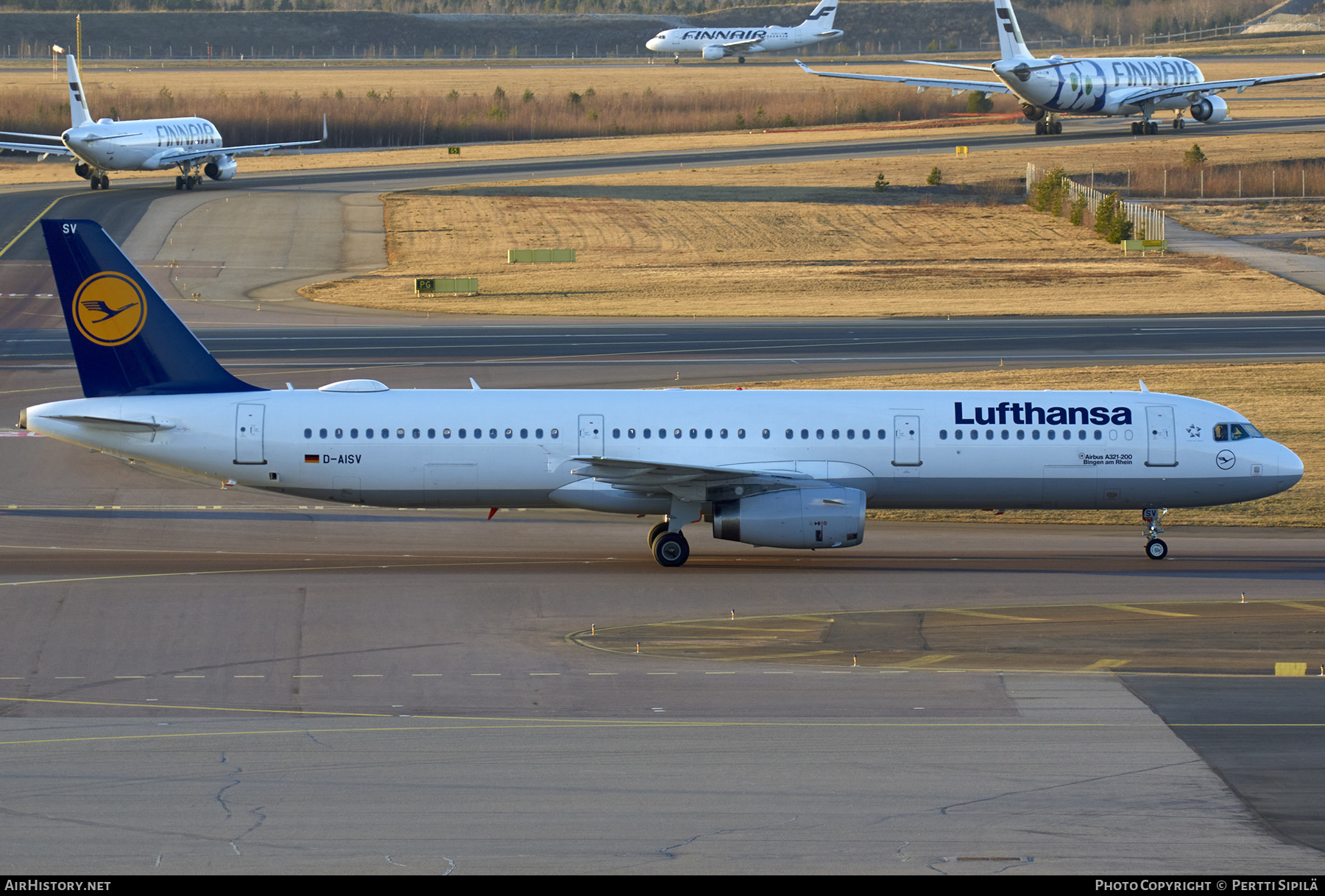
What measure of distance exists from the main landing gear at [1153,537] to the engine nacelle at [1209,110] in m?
93.7

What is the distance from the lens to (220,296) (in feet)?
237

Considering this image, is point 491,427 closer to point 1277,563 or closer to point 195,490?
point 195,490

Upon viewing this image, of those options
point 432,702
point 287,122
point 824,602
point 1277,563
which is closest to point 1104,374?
point 1277,563

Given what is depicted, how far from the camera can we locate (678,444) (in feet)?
106

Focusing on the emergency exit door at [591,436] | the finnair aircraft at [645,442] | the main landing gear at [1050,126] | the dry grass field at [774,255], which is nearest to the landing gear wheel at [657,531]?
the finnair aircraft at [645,442]

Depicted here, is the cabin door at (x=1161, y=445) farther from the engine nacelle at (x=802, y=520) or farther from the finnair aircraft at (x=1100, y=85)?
the finnair aircraft at (x=1100, y=85)

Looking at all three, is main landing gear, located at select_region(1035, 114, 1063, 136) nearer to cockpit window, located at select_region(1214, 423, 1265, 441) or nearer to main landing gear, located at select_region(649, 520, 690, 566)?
cockpit window, located at select_region(1214, 423, 1265, 441)

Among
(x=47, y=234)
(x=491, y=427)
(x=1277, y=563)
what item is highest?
(x=47, y=234)

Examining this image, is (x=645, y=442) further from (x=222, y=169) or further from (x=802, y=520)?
(x=222, y=169)

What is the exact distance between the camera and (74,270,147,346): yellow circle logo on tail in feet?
105

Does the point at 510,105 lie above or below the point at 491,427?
above

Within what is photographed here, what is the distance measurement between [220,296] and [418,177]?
3862cm

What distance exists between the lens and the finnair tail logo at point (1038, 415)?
32.8 metres

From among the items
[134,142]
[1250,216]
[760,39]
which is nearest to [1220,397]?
[1250,216]
